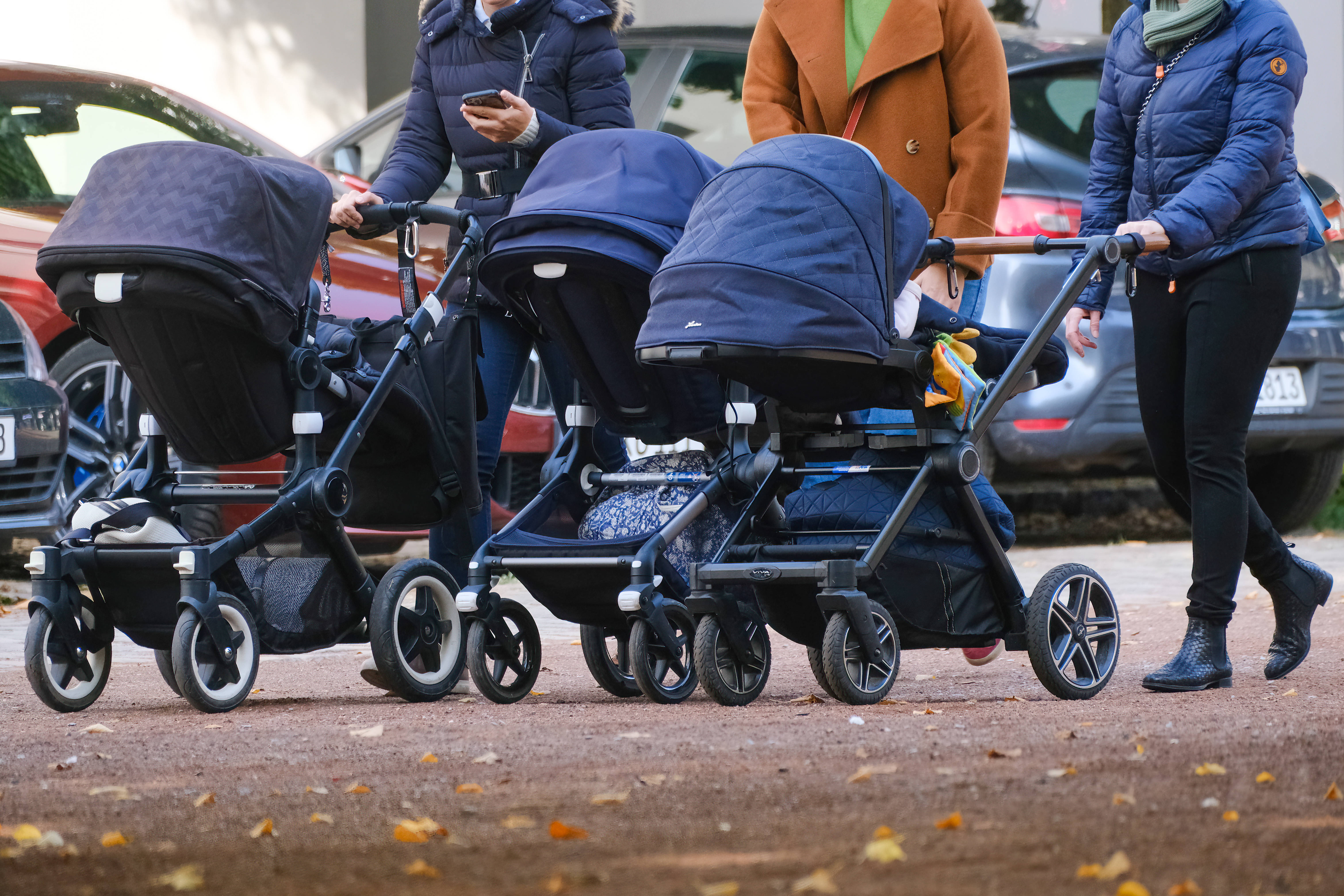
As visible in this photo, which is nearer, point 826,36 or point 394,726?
point 394,726

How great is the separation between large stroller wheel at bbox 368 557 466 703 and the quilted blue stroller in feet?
0.41

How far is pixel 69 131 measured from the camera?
25.4 ft

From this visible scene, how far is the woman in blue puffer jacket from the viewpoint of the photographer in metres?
5.17

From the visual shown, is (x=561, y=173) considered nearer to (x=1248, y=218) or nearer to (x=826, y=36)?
(x=826, y=36)

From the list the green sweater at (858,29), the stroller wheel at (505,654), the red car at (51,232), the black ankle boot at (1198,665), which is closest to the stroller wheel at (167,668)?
the stroller wheel at (505,654)

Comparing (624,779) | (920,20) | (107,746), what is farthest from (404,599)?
(920,20)

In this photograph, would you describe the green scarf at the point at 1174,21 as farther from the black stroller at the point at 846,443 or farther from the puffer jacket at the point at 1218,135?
the black stroller at the point at 846,443

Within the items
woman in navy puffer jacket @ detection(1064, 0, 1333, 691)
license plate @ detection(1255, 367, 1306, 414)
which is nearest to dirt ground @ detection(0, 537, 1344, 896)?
woman in navy puffer jacket @ detection(1064, 0, 1333, 691)

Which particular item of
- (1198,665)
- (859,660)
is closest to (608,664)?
(859,660)

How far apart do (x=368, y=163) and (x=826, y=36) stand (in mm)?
4138

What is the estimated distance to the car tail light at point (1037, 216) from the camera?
727 centimetres

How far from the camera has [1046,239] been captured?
452 cm

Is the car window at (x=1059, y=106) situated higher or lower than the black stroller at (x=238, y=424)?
higher

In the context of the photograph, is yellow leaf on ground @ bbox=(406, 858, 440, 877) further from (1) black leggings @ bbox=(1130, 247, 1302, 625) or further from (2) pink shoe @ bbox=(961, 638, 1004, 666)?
(2) pink shoe @ bbox=(961, 638, 1004, 666)
